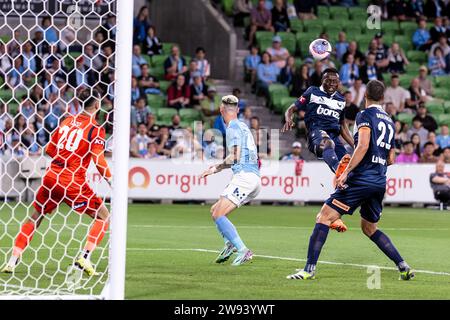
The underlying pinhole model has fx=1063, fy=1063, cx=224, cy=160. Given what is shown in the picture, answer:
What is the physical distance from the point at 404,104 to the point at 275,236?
12.6 metres

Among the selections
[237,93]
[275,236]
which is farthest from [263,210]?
[275,236]

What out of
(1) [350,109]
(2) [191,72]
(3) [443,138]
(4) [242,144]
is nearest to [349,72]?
(1) [350,109]

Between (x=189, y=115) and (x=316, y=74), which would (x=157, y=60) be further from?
(x=316, y=74)

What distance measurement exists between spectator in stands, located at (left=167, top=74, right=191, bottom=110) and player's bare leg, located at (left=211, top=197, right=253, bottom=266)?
582 inches

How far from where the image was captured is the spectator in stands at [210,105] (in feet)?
89.9

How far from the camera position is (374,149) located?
Answer: 11328 millimetres

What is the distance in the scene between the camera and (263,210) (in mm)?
23797

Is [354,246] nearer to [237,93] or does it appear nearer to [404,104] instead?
[237,93]

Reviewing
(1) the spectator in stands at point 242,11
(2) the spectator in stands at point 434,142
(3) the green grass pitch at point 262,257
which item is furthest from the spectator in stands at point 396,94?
(3) the green grass pitch at point 262,257

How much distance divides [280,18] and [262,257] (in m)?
17.9

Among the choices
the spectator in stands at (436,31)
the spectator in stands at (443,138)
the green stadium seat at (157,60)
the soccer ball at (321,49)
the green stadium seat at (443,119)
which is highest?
the spectator in stands at (436,31)

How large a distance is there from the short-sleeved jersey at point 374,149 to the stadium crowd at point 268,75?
507 inches

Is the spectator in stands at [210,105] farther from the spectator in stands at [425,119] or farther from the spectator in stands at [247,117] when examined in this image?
the spectator in stands at [425,119]
